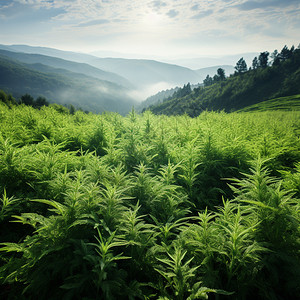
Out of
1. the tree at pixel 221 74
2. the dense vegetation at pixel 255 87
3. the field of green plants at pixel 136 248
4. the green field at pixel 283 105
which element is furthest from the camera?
the tree at pixel 221 74

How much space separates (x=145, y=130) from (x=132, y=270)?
21.7 feet

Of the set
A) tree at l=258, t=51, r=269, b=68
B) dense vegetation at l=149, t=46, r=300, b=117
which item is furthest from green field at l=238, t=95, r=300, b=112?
tree at l=258, t=51, r=269, b=68

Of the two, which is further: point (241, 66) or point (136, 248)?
point (241, 66)

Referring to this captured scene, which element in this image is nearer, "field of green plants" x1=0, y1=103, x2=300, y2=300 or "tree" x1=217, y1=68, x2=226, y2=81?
"field of green plants" x1=0, y1=103, x2=300, y2=300

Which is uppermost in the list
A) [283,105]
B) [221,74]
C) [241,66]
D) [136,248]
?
[241,66]

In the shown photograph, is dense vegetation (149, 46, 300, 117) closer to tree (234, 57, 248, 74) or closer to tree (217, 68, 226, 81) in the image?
tree (234, 57, 248, 74)

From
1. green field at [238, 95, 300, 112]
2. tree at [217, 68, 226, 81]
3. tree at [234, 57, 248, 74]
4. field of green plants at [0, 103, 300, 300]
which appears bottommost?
green field at [238, 95, 300, 112]

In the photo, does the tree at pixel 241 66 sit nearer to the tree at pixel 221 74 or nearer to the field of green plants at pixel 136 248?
the tree at pixel 221 74

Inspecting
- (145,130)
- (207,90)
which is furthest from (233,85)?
(145,130)

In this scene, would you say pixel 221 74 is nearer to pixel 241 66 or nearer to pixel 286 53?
pixel 241 66

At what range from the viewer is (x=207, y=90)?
164750 millimetres

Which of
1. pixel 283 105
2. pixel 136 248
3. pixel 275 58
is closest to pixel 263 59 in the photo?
pixel 275 58

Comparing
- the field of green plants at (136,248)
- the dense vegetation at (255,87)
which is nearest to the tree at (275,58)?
the dense vegetation at (255,87)

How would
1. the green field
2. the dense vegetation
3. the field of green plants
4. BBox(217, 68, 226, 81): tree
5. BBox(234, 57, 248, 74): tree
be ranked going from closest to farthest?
the field of green plants < the green field < the dense vegetation < BBox(234, 57, 248, 74): tree < BBox(217, 68, 226, 81): tree
